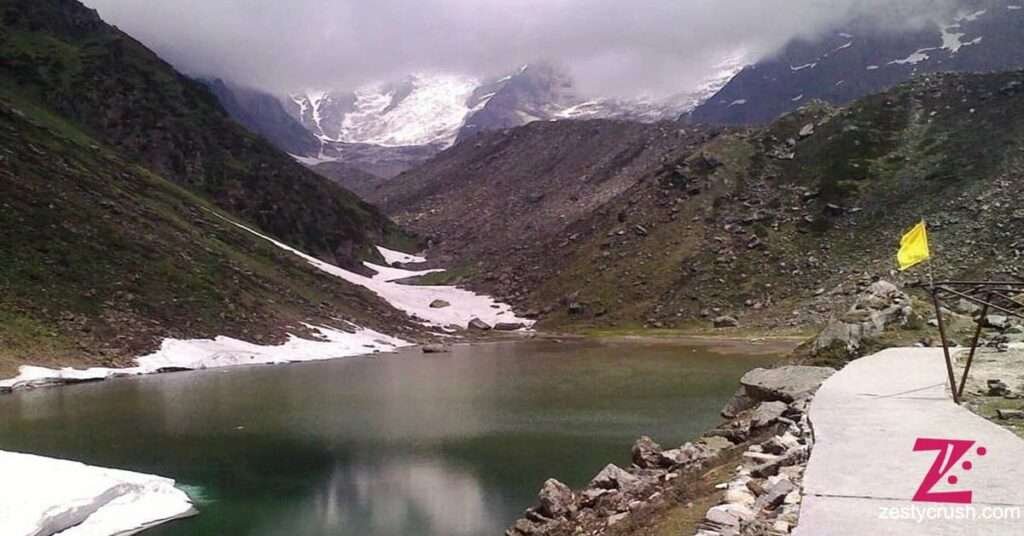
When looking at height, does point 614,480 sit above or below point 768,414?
below

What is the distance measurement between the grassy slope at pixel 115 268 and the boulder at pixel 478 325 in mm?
14003

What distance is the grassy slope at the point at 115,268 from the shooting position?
241 ft

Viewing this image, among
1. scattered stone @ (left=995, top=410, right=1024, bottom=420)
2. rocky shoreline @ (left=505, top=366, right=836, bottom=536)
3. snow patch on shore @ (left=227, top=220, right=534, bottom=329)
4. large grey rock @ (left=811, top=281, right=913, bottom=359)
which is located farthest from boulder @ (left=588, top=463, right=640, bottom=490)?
snow patch on shore @ (left=227, top=220, right=534, bottom=329)

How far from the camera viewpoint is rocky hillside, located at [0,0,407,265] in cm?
13812

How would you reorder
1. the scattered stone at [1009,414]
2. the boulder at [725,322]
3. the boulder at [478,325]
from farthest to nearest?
the boulder at [478,325] → the boulder at [725,322] → the scattered stone at [1009,414]

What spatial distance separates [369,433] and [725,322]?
7653 centimetres

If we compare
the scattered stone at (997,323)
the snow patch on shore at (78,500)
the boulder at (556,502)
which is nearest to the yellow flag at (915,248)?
the boulder at (556,502)

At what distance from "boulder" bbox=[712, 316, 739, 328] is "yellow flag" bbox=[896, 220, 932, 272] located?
90757 mm

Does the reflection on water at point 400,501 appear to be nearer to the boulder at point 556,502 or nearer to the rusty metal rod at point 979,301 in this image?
the boulder at point 556,502

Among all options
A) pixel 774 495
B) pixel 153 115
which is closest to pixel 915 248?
pixel 774 495

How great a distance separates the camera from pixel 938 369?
25.4 m

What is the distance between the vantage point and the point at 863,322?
1431 inches

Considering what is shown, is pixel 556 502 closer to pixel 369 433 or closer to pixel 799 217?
pixel 369 433

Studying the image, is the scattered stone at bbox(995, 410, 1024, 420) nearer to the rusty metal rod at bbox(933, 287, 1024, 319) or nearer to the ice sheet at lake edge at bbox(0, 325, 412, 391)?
the rusty metal rod at bbox(933, 287, 1024, 319)
